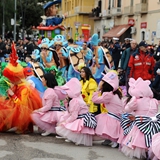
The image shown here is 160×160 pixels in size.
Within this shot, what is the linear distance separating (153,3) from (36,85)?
2830cm

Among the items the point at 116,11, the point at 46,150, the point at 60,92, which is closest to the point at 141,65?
the point at 60,92

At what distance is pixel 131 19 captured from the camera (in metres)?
40.6

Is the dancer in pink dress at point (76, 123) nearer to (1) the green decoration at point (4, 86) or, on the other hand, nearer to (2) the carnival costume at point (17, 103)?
(2) the carnival costume at point (17, 103)

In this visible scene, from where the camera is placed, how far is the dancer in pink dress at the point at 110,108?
7484 mm

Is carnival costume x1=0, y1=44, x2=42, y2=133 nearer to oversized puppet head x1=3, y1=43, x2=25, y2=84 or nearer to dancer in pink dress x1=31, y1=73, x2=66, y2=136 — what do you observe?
oversized puppet head x1=3, y1=43, x2=25, y2=84

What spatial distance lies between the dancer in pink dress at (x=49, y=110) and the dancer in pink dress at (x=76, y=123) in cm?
35

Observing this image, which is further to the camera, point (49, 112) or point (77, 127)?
point (49, 112)

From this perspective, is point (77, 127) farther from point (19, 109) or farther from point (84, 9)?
point (84, 9)

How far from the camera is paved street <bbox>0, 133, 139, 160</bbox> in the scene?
268 inches

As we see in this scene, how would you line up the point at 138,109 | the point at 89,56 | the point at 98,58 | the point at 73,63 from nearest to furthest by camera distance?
the point at 138,109 < the point at 73,63 < the point at 98,58 < the point at 89,56

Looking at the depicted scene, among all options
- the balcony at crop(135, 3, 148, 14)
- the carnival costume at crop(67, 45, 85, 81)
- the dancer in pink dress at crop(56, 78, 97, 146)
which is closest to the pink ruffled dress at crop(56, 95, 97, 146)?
the dancer in pink dress at crop(56, 78, 97, 146)

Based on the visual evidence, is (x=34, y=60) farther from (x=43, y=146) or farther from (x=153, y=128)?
(x=153, y=128)

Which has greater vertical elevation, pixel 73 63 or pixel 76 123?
pixel 73 63

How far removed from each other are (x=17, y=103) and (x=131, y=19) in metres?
33.7
